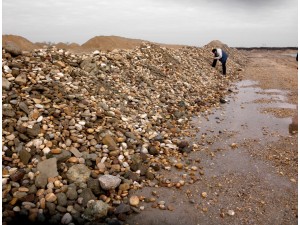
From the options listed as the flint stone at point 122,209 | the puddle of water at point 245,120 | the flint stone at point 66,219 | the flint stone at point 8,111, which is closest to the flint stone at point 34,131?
the flint stone at point 8,111

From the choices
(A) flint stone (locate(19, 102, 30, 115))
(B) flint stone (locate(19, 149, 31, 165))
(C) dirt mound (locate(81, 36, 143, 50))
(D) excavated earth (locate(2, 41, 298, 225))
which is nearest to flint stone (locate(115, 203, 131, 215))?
(D) excavated earth (locate(2, 41, 298, 225))

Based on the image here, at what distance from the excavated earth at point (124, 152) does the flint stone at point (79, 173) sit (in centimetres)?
2

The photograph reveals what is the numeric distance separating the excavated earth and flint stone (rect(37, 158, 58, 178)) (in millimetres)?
19

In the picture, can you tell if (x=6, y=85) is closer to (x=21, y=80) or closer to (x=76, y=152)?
(x=21, y=80)

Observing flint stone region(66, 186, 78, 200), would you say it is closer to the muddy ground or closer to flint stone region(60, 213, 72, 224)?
flint stone region(60, 213, 72, 224)

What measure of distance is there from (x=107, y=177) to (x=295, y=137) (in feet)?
18.8

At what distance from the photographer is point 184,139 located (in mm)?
7344

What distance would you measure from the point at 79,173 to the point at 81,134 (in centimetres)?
119

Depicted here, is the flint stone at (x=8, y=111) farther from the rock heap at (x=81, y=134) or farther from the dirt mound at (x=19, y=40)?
the dirt mound at (x=19, y=40)

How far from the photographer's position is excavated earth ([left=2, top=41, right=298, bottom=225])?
4.45 m

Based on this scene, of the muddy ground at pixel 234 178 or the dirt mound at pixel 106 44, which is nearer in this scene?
the muddy ground at pixel 234 178

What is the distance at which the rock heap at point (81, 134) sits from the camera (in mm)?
4480

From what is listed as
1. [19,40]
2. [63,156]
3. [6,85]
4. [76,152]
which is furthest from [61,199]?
[19,40]

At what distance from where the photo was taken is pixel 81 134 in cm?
595
